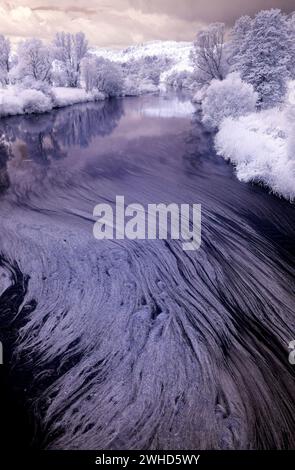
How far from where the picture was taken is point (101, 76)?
4234 centimetres

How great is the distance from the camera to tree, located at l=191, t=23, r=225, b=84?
26.9 m

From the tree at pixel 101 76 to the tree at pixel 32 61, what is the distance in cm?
1019

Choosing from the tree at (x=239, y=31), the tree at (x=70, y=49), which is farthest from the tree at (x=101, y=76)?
the tree at (x=239, y=31)

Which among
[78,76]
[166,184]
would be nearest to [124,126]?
[166,184]

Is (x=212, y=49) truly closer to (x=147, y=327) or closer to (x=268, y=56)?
(x=268, y=56)

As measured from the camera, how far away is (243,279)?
5.24 metres

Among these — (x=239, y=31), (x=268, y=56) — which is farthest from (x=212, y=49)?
(x=268, y=56)

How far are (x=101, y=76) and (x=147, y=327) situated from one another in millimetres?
45804

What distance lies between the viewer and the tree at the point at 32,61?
30219 millimetres

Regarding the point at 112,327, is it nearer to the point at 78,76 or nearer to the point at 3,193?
the point at 3,193

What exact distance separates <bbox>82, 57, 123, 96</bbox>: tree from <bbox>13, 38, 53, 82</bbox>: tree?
1019 centimetres

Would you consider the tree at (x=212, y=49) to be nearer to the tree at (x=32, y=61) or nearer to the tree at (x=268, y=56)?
the tree at (x=268, y=56)

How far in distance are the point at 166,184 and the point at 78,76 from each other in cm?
4294

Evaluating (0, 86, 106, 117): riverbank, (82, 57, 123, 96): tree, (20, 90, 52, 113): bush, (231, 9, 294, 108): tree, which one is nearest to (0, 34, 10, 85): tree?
(0, 86, 106, 117): riverbank
